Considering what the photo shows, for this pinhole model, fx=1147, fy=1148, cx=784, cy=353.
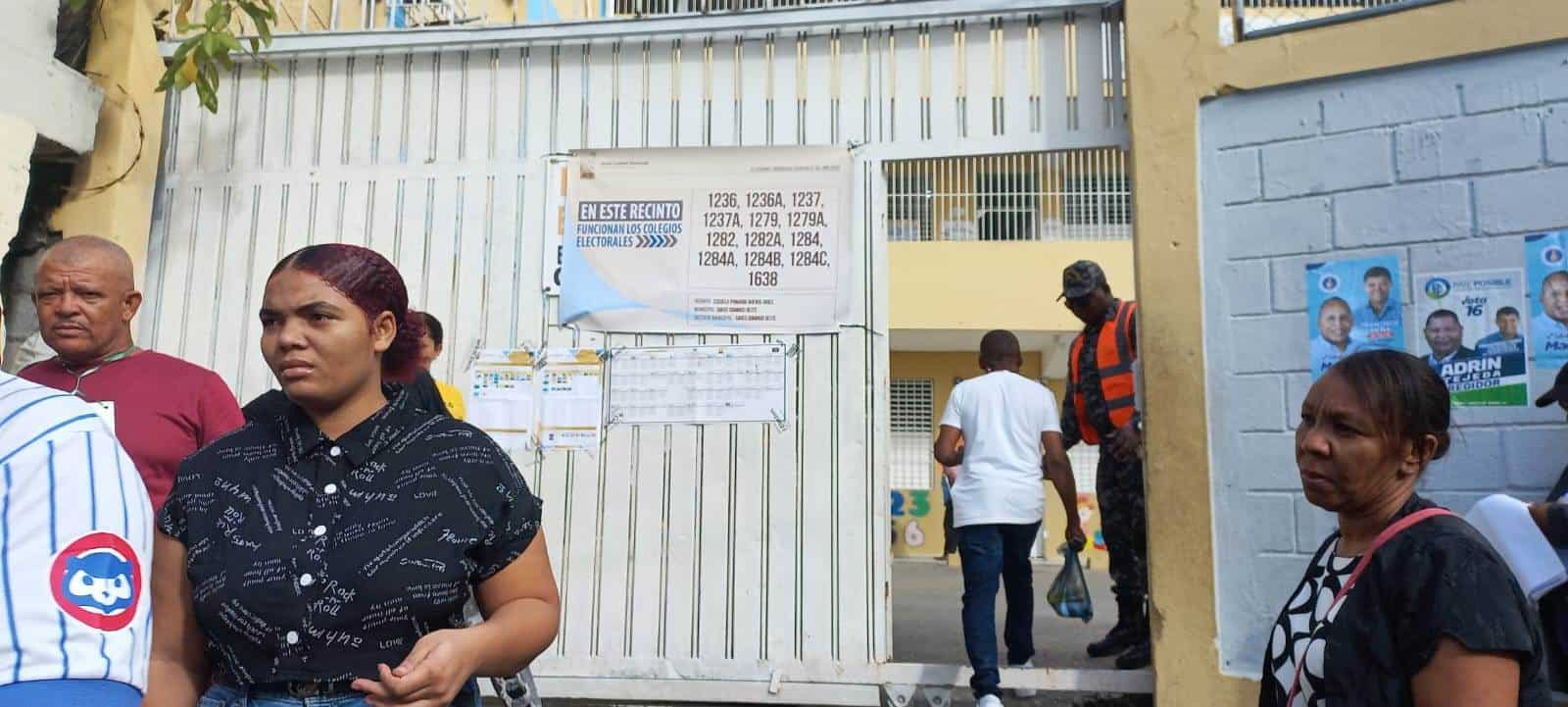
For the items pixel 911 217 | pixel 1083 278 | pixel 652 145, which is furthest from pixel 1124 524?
pixel 911 217

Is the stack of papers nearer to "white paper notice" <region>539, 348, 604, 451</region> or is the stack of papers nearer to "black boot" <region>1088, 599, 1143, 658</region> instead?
"black boot" <region>1088, 599, 1143, 658</region>

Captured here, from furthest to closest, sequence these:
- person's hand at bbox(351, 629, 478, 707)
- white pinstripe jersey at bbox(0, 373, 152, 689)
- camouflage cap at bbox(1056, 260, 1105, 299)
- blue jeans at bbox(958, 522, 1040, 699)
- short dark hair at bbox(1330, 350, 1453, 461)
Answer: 1. camouflage cap at bbox(1056, 260, 1105, 299)
2. blue jeans at bbox(958, 522, 1040, 699)
3. short dark hair at bbox(1330, 350, 1453, 461)
4. person's hand at bbox(351, 629, 478, 707)
5. white pinstripe jersey at bbox(0, 373, 152, 689)

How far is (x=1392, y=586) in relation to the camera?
5.64ft

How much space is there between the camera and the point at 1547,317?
151 inches

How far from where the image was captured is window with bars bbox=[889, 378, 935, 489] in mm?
16234

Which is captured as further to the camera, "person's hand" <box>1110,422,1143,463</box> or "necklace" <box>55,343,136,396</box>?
"person's hand" <box>1110,422,1143,463</box>

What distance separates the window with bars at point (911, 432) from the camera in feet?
53.3

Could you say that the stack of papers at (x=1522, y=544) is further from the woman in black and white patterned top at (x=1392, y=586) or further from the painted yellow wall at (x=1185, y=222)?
the woman in black and white patterned top at (x=1392, y=586)

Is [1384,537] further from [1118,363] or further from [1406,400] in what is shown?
[1118,363]

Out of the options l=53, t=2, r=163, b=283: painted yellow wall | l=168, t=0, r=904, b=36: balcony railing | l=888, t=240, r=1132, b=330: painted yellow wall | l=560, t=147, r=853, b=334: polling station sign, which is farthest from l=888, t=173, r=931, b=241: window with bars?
l=53, t=2, r=163, b=283: painted yellow wall

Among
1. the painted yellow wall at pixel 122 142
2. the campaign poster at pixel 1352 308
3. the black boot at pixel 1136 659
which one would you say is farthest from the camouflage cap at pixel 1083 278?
the painted yellow wall at pixel 122 142

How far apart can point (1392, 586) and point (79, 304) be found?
3.12m

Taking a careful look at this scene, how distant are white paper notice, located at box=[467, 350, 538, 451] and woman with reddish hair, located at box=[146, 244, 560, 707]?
10.1 feet

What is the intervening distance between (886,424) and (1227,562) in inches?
55.2
